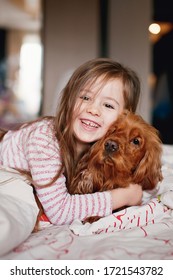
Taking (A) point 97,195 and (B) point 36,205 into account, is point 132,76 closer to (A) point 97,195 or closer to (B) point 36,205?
(A) point 97,195

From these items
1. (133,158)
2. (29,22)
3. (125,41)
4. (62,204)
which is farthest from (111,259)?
(29,22)

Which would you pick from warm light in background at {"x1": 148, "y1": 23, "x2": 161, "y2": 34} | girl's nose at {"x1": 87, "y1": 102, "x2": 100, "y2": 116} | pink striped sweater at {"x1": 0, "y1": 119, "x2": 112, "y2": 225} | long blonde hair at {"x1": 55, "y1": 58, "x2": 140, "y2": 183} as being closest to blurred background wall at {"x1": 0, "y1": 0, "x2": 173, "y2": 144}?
warm light in background at {"x1": 148, "y1": 23, "x2": 161, "y2": 34}

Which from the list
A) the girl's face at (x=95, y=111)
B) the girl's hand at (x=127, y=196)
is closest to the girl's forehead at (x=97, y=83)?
the girl's face at (x=95, y=111)

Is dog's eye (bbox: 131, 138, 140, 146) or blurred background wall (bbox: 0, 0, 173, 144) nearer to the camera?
dog's eye (bbox: 131, 138, 140, 146)

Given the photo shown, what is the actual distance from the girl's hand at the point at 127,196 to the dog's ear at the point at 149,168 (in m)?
0.03

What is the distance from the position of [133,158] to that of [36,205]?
1.27 feet

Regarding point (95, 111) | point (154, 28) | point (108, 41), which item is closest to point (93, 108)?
point (95, 111)

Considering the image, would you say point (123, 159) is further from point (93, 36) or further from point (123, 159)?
point (93, 36)

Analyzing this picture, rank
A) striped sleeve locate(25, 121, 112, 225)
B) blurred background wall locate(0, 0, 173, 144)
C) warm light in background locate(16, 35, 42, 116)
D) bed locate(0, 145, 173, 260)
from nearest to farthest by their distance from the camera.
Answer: bed locate(0, 145, 173, 260) < striped sleeve locate(25, 121, 112, 225) < blurred background wall locate(0, 0, 173, 144) < warm light in background locate(16, 35, 42, 116)

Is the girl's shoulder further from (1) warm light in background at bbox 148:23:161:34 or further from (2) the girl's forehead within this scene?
(1) warm light in background at bbox 148:23:161:34

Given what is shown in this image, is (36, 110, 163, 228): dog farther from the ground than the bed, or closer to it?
farther from the ground

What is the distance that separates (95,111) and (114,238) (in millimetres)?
524

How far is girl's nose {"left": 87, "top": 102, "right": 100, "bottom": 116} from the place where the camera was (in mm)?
1407
